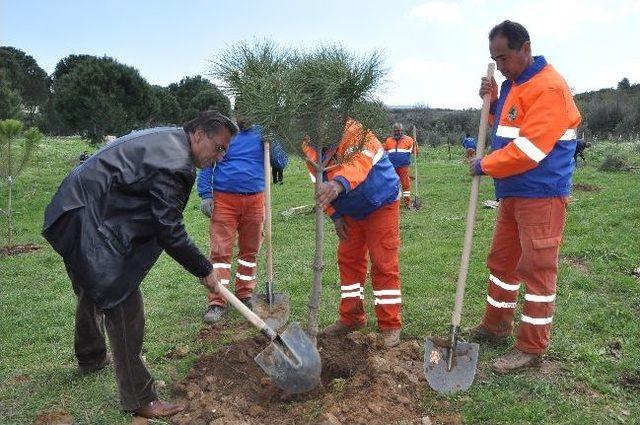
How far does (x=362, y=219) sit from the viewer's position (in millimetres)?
4797

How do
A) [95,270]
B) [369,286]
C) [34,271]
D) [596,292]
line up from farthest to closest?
[34,271], [369,286], [596,292], [95,270]

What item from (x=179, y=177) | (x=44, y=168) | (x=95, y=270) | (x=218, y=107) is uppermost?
(x=218, y=107)

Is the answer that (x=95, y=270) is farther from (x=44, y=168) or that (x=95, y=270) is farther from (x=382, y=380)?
(x=44, y=168)

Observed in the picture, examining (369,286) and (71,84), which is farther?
(71,84)

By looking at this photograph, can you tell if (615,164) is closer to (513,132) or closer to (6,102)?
(513,132)

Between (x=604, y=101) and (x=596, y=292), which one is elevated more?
(x=604, y=101)

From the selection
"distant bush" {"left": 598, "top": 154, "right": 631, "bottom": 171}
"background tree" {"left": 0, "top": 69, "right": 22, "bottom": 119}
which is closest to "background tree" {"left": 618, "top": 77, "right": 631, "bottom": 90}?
"distant bush" {"left": 598, "top": 154, "right": 631, "bottom": 171}

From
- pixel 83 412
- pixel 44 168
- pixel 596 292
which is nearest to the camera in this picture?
pixel 83 412

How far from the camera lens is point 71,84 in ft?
122

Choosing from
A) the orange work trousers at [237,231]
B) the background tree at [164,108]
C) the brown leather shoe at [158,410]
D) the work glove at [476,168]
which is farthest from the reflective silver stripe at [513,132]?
the background tree at [164,108]

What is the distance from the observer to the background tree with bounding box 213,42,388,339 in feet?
12.6

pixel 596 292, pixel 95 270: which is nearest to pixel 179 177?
pixel 95 270

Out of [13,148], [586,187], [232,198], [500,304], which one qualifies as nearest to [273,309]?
[232,198]

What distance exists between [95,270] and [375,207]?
2.26 meters
